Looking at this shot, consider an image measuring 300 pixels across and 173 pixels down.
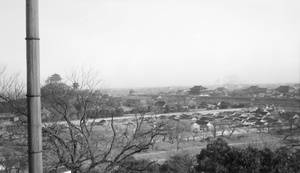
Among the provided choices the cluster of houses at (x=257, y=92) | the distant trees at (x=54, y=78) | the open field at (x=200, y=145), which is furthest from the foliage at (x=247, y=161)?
the cluster of houses at (x=257, y=92)

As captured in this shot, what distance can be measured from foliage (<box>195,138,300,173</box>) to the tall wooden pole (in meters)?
5.21

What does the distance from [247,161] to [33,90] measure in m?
5.50

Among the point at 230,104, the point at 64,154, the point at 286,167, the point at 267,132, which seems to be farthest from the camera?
the point at 230,104

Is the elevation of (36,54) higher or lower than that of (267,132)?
higher

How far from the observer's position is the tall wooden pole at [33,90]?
5.47 ft

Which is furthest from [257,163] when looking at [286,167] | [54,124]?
[54,124]

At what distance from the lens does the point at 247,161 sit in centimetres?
588

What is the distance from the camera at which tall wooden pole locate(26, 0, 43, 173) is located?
1.67 metres

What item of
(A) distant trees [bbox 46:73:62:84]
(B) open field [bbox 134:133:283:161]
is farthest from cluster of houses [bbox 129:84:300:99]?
(A) distant trees [bbox 46:73:62:84]

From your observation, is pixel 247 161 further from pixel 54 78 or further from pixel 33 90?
pixel 54 78

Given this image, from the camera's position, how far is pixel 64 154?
5.29 m

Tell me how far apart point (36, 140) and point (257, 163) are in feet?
17.7

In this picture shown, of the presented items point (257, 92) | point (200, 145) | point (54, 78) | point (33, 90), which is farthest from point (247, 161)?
point (257, 92)

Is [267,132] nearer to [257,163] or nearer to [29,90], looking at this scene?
[257,163]
